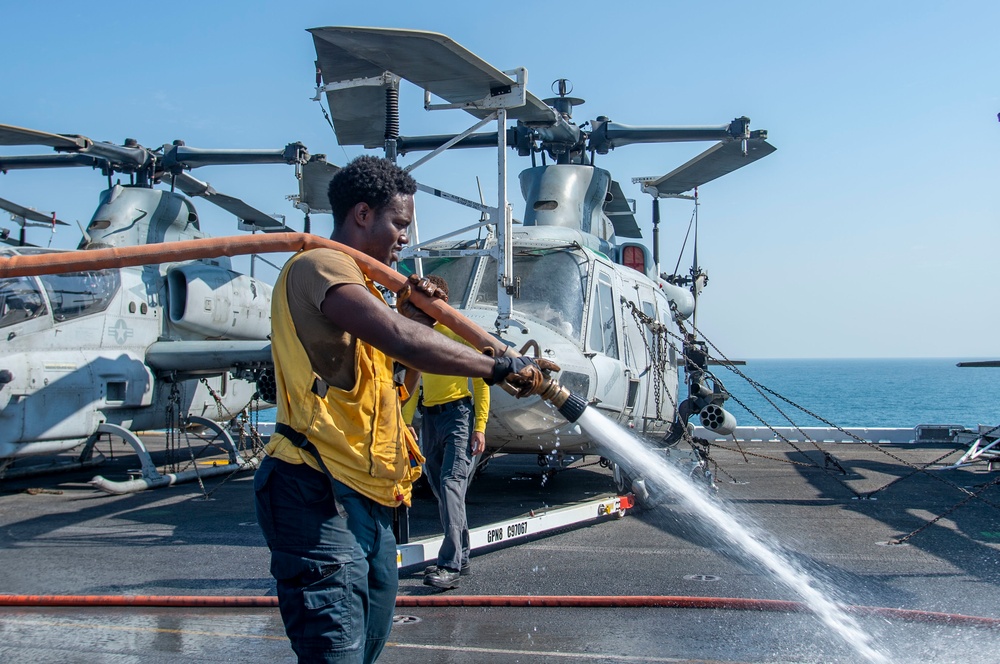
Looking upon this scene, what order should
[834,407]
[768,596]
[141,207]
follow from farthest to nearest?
[834,407] < [141,207] < [768,596]

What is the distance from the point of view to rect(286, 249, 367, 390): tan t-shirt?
106 inches

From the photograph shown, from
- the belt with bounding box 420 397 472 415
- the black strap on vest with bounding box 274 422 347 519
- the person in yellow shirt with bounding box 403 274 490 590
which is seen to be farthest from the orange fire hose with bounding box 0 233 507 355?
the belt with bounding box 420 397 472 415

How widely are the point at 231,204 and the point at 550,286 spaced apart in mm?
9348

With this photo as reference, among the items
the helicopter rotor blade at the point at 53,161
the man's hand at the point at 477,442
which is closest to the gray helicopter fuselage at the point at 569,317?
the man's hand at the point at 477,442

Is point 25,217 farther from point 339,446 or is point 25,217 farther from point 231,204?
point 339,446

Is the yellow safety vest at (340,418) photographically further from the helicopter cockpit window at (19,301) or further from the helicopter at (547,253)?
the helicopter cockpit window at (19,301)

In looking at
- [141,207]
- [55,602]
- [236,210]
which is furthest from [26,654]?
[236,210]

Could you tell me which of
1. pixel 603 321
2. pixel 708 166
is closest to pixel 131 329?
pixel 603 321

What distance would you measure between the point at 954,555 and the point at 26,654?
22.4 ft

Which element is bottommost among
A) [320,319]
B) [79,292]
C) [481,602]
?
[481,602]

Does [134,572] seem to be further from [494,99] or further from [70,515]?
[494,99]

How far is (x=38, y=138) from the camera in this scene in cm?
1274

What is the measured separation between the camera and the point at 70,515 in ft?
30.5

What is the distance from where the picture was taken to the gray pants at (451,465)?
6.11m
